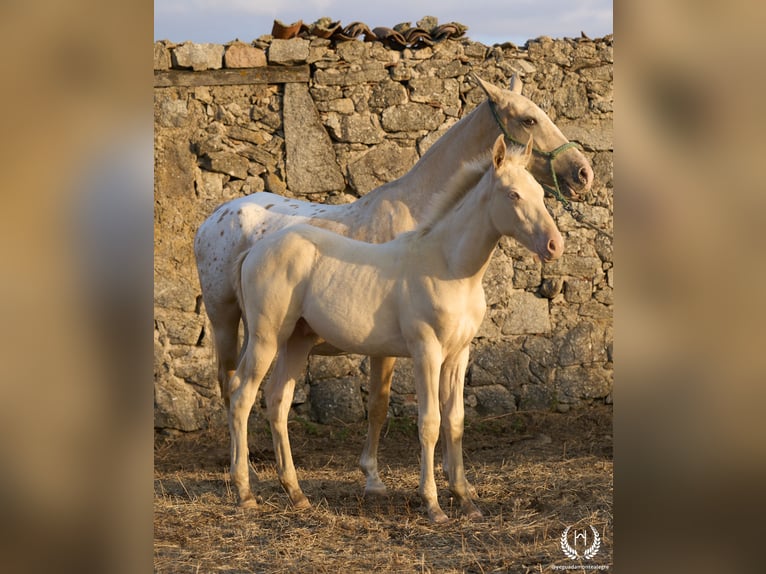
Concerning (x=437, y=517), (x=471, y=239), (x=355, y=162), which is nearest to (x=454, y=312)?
(x=471, y=239)

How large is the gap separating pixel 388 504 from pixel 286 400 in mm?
826

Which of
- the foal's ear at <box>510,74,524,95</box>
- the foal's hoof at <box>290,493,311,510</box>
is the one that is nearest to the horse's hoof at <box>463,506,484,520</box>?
the foal's hoof at <box>290,493,311,510</box>

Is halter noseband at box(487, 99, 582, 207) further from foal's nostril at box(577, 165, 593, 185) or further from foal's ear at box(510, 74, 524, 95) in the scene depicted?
foal's ear at box(510, 74, 524, 95)

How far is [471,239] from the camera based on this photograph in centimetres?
402

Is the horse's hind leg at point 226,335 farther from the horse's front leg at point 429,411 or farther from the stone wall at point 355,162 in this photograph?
the horse's front leg at point 429,411

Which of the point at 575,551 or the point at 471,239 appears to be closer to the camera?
the point at 575,551

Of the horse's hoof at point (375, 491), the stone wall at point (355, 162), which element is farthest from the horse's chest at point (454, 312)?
the stone wall at point (355, 162)

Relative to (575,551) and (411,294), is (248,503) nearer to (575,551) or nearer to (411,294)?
(411,294)

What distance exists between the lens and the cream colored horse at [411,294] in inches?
155

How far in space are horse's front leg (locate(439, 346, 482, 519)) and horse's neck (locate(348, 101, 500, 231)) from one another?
Result: 94cm

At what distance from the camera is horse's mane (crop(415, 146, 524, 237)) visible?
4184 millimetres
